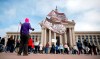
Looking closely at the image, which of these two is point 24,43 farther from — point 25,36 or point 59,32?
point 59,32

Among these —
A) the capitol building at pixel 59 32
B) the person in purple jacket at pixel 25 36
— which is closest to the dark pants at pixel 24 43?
the person in purple jacket at pixel 25 36

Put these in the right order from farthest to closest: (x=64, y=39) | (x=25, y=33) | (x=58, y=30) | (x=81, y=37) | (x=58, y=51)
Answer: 1. (x=81, y=37)
2. (x=64, y=39)
3. (x=58, y=51)
4. (x=58, y=30)
5. (x=25, y=33)

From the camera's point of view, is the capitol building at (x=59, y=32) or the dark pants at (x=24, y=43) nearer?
the dark pants at (x=24, y=43)

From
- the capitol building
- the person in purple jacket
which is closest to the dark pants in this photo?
the person in purple jacket

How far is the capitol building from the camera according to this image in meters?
17.7

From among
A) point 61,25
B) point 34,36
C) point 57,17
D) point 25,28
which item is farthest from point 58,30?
point 34,36

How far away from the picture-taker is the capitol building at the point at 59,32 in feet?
58.1

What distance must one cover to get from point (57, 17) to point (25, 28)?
1141cm

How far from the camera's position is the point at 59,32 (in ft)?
57.6

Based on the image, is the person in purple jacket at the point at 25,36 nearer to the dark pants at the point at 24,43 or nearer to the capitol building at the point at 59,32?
the dark pants at the point at 24,43

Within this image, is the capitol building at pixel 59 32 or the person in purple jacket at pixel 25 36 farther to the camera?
the capitol building at pixel 59 32

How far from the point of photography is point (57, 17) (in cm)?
1911

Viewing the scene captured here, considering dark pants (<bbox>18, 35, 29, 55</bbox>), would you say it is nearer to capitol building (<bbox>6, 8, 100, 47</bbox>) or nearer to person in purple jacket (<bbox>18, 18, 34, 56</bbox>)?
person in purple jacket (<bbox>18, 18, 34, 56</bbox>)

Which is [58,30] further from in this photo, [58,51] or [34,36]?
[34,36]
